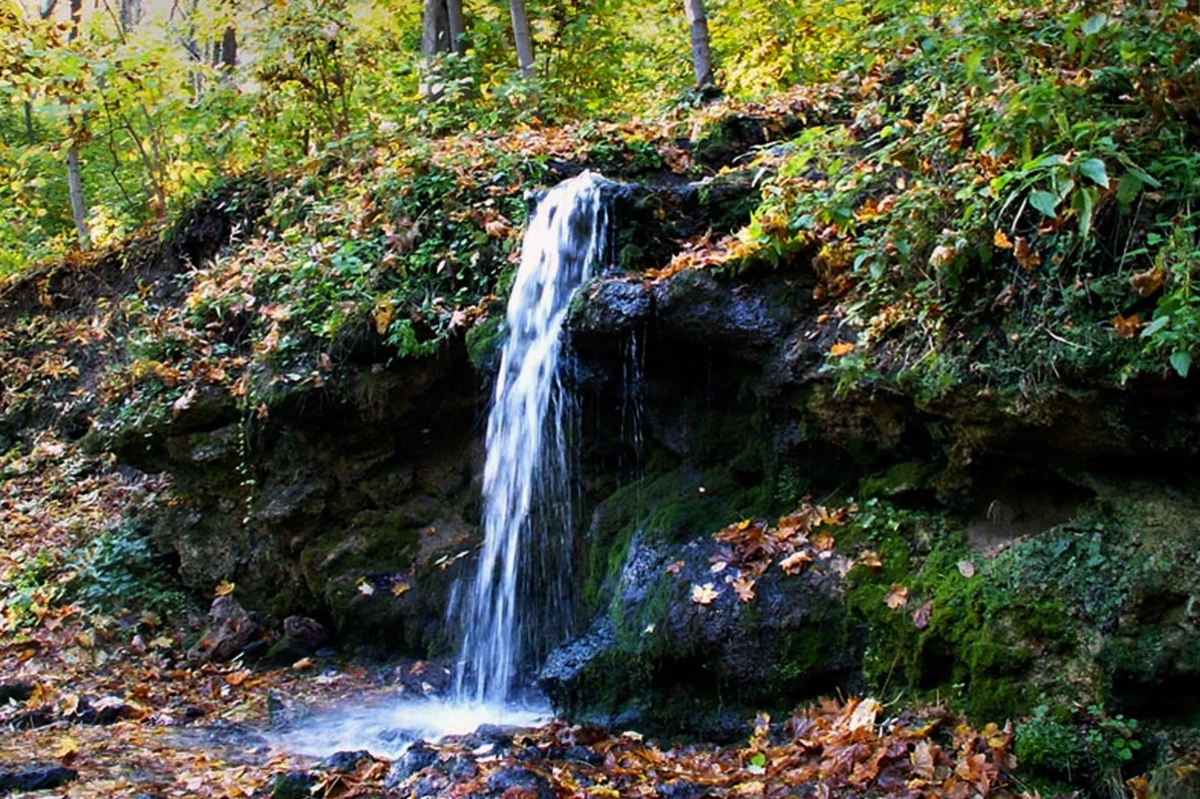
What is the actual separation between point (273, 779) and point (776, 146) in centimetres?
581

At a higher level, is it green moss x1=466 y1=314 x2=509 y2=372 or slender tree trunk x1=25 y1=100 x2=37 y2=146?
slender tree trunk x1=25 y1=100 x2=37 y2=146

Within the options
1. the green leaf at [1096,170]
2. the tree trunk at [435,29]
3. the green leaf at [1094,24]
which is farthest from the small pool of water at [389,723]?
the tree trunk at [435,29]

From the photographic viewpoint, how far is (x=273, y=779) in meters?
4.82

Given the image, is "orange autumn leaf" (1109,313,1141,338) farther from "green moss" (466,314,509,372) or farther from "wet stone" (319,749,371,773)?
"green moss" (466,314,509,372)

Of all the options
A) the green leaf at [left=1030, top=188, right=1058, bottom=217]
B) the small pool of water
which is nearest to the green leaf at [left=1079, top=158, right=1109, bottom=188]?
the green leaf at [left=1030, top=188, right=1058, bottom=217]

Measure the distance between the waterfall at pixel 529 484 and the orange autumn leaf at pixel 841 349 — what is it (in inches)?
78.3

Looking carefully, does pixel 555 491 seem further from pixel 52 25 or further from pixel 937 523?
pixel 52 25

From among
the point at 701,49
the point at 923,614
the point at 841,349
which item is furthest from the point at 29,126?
the point at 923,614

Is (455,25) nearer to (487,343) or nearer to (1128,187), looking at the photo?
(487,343)

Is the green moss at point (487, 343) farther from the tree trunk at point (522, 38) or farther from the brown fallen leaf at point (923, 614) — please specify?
the tree trunk at point (522, 38)

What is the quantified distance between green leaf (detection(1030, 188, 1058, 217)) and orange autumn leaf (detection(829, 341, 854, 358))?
1.29 metres

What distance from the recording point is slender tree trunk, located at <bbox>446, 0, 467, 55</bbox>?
498 inches

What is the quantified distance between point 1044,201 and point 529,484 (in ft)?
12.9

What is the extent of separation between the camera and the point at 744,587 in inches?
213
